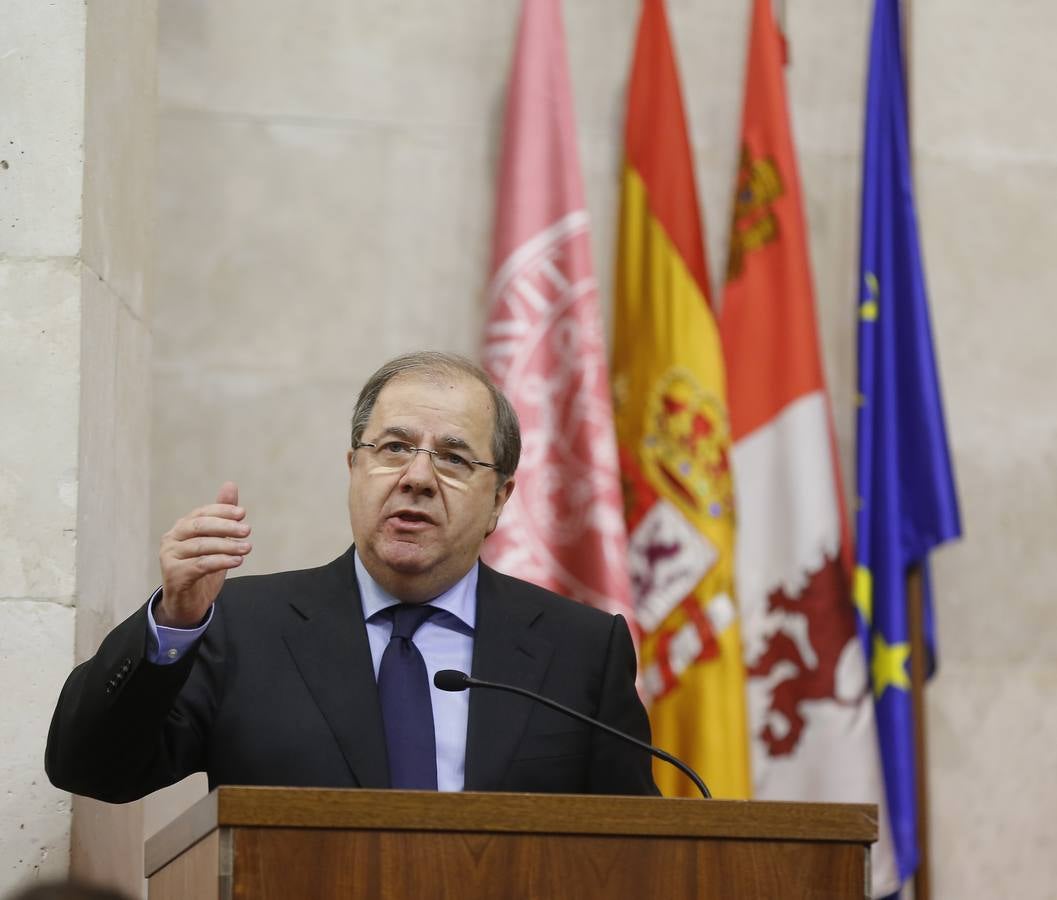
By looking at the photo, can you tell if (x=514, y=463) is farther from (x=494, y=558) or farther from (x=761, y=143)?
(x=761, y=143)

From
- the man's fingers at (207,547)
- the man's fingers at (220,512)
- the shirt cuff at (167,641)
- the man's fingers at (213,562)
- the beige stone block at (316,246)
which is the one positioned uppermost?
the beige stone block at (316,246)

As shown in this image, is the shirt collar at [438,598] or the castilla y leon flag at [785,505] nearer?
the shirt collar at [438,598]

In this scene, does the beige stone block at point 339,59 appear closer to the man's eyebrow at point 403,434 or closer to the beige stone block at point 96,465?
A: the beige stone block at point 96,465

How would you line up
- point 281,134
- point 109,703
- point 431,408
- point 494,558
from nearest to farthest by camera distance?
point 109,703 → point 431,408 → point 494,558 → point 281,134

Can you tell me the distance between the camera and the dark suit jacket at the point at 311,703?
2.33 meters

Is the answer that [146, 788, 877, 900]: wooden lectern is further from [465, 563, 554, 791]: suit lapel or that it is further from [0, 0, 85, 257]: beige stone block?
[0, 0, 85, 257]: beige stone block

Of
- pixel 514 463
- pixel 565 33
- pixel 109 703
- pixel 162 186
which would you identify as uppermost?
pixel 565 33

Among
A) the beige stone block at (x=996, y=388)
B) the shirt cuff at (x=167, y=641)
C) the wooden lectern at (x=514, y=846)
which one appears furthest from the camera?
the beige stone block at (x=996, y=388)

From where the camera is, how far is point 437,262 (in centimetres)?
492

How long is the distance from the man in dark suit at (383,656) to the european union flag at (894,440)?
2.14m

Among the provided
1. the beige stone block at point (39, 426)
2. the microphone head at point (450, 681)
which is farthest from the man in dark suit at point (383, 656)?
the beige stone block at point (39, 426)

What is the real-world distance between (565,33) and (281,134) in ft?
3.10

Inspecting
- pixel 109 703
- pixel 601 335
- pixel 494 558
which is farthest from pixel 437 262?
pixel 109 703

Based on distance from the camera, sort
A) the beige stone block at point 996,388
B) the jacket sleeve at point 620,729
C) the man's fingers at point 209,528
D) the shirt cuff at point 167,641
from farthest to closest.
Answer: the beige stone block at point 996,388 → the jacket sleeve at point 620,729 → the shirt cuff at point 167,641 → the man's fingers at point 209,528
